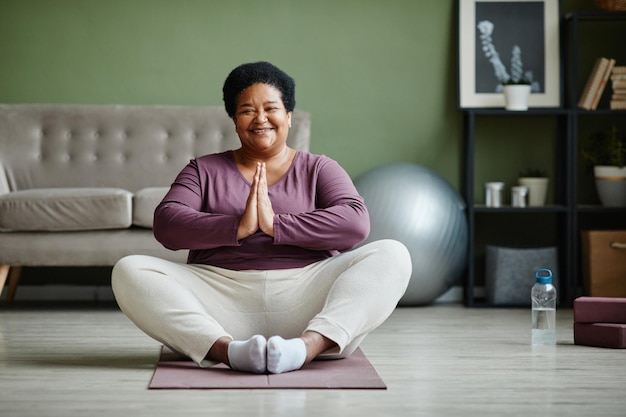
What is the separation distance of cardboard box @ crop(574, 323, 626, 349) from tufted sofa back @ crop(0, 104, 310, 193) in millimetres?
1859

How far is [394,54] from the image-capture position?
4988mm

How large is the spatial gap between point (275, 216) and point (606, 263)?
2.36 m

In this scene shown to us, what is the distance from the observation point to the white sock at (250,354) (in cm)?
250

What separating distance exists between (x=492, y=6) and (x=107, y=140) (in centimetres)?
206

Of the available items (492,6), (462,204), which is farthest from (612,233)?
(492,6)

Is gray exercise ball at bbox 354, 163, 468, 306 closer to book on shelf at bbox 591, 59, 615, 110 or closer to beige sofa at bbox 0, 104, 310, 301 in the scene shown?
beige sofa at bbox 0, 104, 310, 301

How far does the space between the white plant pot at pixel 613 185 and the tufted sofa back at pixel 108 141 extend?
1.46 m

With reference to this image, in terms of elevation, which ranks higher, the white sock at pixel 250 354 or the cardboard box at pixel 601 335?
the white sock at pixel 250 354

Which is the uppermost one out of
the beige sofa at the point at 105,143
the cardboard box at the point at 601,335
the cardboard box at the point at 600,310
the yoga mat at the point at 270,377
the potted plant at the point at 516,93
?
the potted plant at the point at 516,93

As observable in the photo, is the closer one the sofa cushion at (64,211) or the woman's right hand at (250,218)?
the woman's right hand at (250,218)

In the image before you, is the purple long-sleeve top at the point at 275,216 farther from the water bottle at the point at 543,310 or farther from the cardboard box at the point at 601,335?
the cardboard box at the point at 601,335

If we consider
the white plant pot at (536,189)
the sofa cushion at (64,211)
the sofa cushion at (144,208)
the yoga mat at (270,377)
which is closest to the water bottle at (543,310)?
the yoga mat at (270,377)

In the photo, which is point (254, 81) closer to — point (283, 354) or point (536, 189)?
point (283, 354)

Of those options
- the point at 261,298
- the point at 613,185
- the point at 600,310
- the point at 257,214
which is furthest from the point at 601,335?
the point at 613,185
